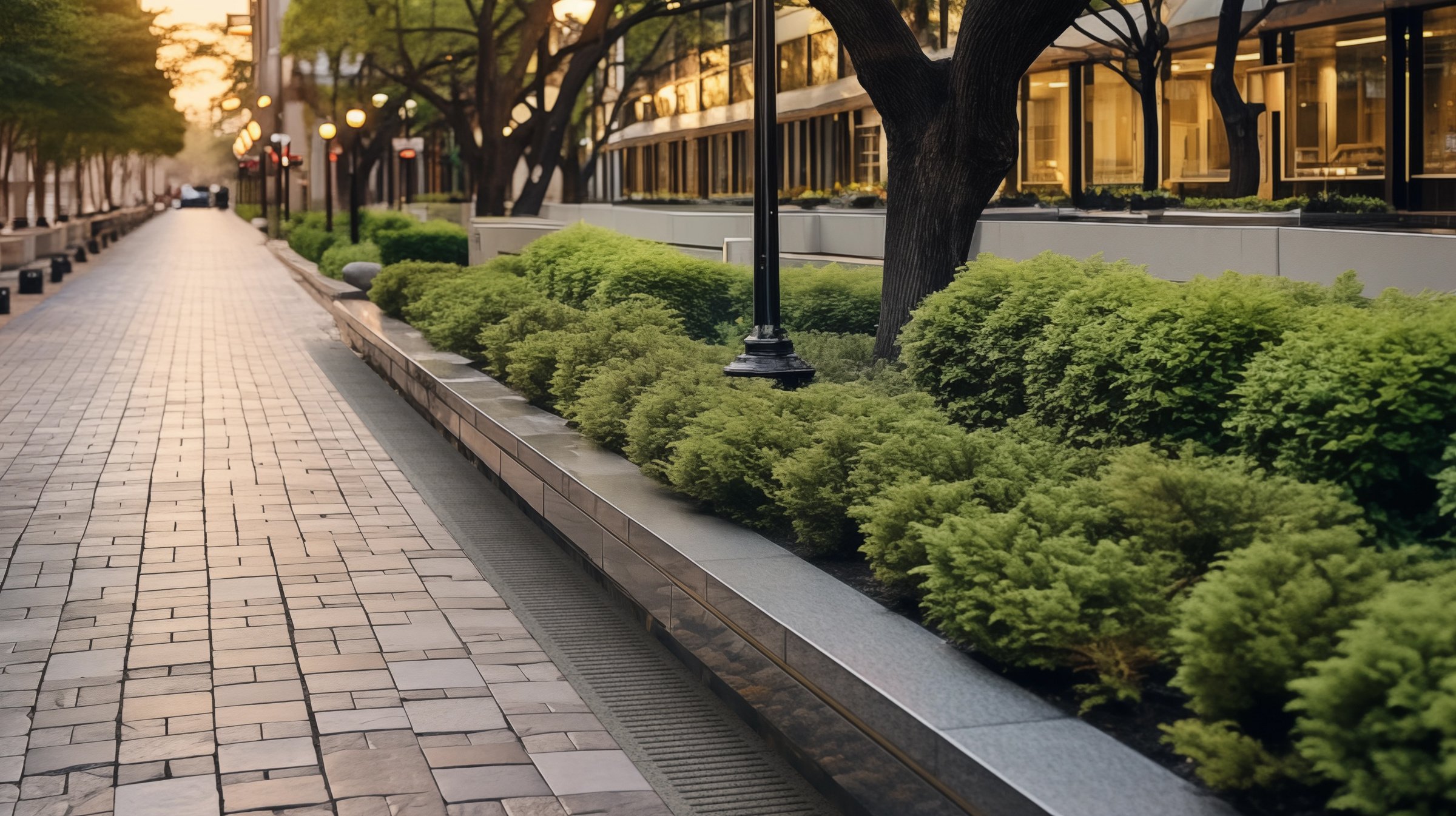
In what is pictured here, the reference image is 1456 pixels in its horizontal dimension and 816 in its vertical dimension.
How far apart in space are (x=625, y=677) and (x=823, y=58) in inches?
1742

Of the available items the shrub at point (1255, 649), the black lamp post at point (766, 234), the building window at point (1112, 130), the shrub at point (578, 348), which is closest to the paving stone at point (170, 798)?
the shrub at point (1255, 649)

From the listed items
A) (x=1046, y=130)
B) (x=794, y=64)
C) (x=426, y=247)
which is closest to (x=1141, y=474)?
(x=426, y=247)

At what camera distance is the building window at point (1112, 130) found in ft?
116

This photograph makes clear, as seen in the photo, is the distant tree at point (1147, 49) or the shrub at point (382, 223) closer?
the distant tree at point (1147, 49)

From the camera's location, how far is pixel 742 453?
6.96 meters

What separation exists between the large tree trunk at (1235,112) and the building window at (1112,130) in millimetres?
11498

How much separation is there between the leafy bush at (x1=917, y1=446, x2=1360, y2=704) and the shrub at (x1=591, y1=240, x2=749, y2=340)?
8.46 meters

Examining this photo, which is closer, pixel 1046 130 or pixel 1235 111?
pixel 1235 111

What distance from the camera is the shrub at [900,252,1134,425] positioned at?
7.58 metres

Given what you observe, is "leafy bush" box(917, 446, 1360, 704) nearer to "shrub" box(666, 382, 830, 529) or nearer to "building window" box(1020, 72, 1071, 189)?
"shrub" box(666, 382, 830, 529)

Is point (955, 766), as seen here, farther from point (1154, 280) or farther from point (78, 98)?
point (78, 98)

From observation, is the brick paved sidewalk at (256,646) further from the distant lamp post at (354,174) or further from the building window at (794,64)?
the building window at (794,64)

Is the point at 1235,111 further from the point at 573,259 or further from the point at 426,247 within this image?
the point at 426,247

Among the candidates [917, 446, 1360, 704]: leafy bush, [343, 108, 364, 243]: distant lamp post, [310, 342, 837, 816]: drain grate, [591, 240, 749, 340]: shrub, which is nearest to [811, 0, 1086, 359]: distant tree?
[310, 342, 837, 816]: drain grate
